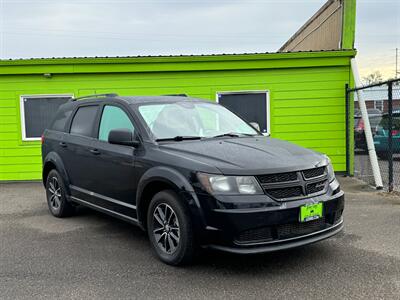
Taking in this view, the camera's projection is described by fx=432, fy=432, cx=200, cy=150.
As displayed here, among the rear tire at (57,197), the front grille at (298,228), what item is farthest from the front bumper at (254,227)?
the rear tire at (57,197)

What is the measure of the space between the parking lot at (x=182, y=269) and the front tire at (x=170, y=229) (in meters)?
0.15

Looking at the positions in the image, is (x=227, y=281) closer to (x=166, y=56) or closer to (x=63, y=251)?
(x=63, y=251)

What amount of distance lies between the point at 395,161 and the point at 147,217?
21.0ft

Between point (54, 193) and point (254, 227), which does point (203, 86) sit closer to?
point (54, 193)

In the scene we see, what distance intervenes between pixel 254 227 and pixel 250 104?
680cm

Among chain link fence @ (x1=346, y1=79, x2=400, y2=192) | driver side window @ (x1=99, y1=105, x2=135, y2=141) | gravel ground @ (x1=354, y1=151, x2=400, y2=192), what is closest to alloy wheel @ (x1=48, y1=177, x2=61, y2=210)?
driver side window @ (x1=99, y1=105, x2=135, y2=141)

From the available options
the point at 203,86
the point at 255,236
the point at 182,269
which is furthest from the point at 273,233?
the point at 203,86

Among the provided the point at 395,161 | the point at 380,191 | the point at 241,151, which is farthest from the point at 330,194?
the point at 395,161

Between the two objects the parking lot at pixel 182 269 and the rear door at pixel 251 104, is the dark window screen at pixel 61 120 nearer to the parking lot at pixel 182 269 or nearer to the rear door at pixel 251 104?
the parking lot at pixel 182 269

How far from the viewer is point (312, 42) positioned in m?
13.2

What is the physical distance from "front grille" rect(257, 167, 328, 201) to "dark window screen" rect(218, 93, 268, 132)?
615 centimetres

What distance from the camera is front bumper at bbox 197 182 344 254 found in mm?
3801

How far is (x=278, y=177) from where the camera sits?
397 cm

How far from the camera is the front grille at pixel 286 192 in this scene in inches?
155
